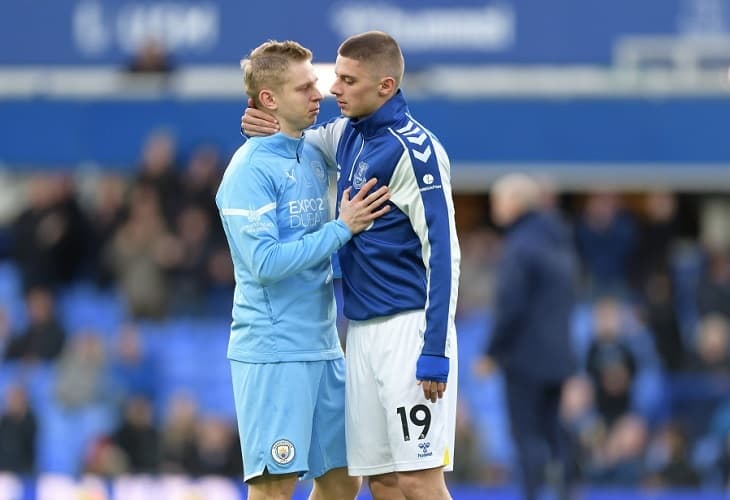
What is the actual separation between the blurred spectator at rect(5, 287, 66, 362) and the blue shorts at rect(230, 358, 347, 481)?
866 centimetres

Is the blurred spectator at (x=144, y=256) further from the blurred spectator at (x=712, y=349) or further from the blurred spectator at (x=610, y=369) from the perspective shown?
the blurred spectator at (x=712, y=349)

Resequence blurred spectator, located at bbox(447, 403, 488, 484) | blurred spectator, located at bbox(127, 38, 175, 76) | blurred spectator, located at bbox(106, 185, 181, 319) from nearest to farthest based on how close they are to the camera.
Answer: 1. blurred spectator, located at bbox(447, 403, 488, 484)
2. blurred spectator, located at bbox(106, 185, 181, 319)
3. blurred spectator, located at bbox(127, 38, 175, 76)

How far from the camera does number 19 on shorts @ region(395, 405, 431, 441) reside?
600cm

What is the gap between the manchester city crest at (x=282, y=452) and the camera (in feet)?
19.5

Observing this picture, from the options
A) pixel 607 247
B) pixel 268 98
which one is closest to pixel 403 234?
pixel 268 98

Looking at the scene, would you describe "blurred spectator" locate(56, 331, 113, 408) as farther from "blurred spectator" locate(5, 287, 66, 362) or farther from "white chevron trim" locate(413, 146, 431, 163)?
"white chevron trim" locate(413, 146, 431, 163)

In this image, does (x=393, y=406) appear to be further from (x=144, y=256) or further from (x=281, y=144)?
(x=144, y=256)

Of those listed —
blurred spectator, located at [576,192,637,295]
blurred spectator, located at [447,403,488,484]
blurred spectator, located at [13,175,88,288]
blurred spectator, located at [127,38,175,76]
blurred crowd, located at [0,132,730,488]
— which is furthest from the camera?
blurred spectator, located at [127,38,175,76]

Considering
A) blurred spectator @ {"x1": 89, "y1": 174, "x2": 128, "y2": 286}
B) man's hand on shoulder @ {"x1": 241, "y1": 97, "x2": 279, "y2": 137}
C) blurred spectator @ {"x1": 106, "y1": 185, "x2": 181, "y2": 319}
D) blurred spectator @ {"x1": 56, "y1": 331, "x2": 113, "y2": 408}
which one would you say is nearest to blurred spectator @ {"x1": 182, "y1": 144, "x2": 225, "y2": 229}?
blurred spectator @ {"x1": 106, "y1": 185, "x2": 181, "y2": 319}

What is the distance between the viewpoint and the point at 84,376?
1413 cm

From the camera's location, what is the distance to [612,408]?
42.1 feet

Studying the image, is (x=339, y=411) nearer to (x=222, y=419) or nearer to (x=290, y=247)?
(x=290, y=247)

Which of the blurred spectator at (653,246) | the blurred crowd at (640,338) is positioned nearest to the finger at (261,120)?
the blurred crowd at (640,338)

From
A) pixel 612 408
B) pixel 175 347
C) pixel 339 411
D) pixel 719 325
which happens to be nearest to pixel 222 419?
pixel 175 347
